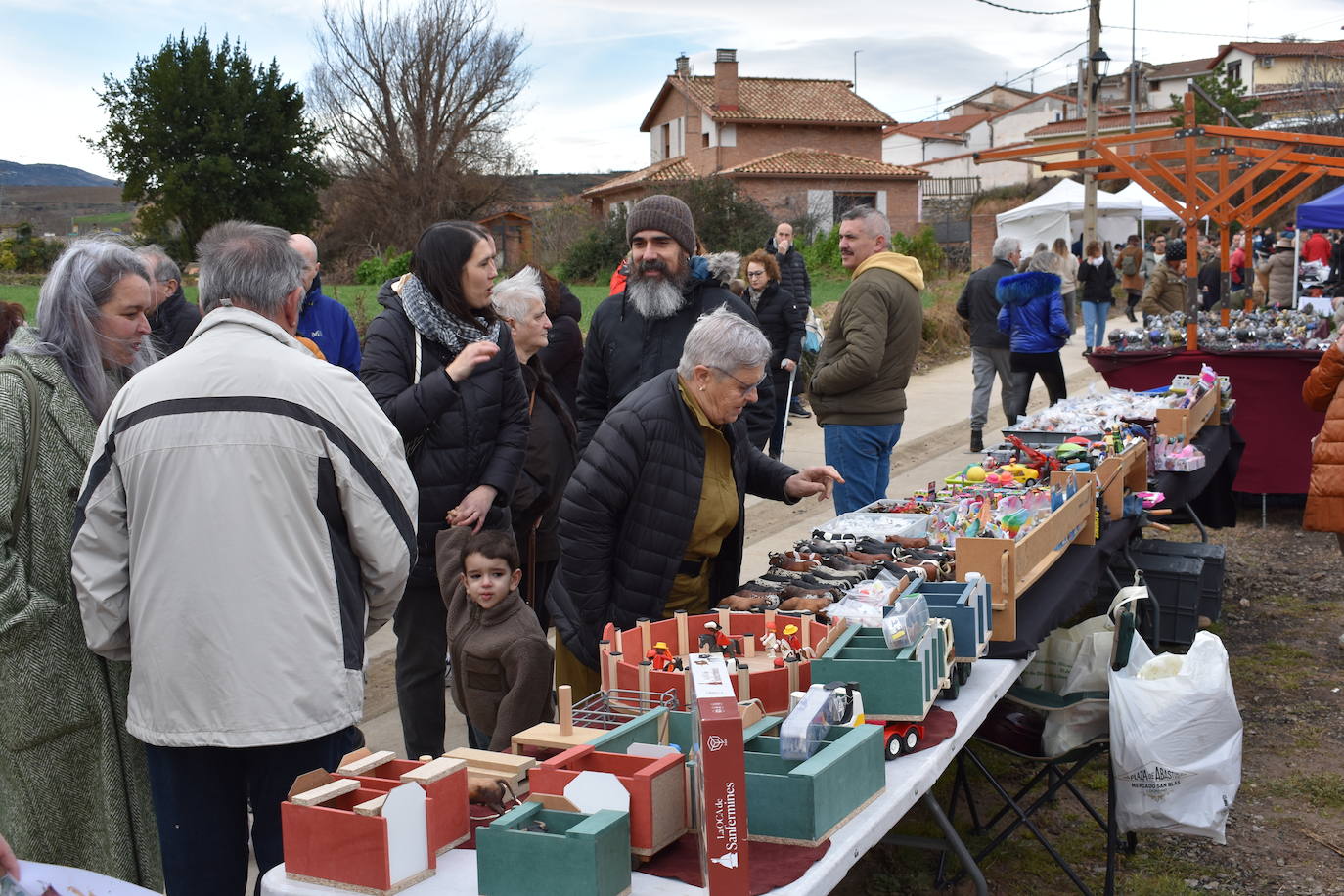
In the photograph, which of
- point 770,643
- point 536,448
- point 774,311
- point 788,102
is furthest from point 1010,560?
point 788,102

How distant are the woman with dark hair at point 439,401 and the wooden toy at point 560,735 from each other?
1.49 m

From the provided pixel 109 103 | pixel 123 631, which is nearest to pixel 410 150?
pixel 109 103

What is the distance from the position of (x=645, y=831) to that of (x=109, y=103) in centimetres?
4842

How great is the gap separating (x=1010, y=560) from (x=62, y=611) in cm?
234

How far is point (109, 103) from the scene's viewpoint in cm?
4359

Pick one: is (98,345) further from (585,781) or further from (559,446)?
(559,446)

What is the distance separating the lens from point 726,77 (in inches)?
1618

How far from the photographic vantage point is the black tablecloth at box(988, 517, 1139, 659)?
128 inches

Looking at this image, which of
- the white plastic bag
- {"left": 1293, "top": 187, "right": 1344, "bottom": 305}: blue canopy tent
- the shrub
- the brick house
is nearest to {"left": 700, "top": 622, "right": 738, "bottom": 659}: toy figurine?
the white plastic bag

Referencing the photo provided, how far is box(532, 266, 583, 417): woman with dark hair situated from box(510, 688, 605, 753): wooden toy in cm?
309

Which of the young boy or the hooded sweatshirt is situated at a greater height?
the hooded sweatshirt

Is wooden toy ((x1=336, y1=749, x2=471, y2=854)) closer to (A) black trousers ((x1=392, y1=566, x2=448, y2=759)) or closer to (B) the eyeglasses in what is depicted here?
(B) the eyeglasses

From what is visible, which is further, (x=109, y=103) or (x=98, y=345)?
(x=109, y=103)

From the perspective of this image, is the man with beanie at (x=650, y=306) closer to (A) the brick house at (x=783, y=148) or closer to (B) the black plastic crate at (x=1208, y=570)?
(B) the black plastic crate at (x=1208, y=570)
